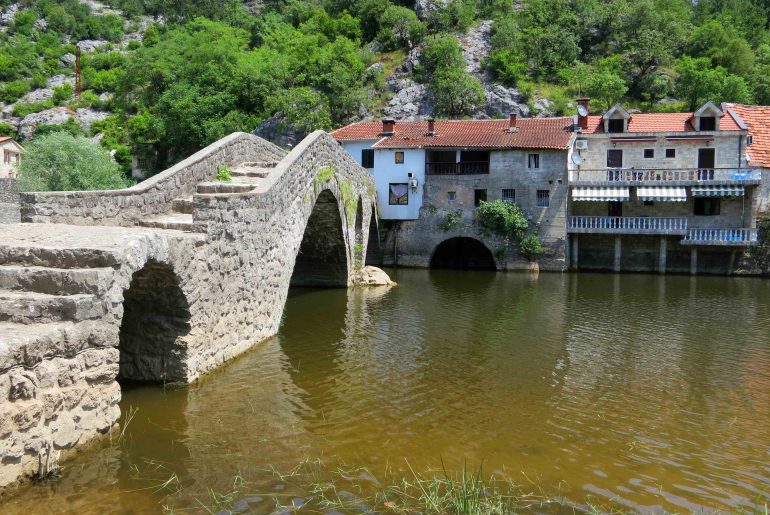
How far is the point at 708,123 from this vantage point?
3272cm

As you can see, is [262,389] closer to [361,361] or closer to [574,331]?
[361,361]

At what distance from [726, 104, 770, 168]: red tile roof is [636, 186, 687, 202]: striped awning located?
416 cm

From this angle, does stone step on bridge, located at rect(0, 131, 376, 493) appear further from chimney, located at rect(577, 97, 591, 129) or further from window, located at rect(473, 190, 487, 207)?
chimney, located at rect(577, 97, 591, 129)

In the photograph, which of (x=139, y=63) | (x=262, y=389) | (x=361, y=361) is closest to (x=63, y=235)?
(x=262, y=389)

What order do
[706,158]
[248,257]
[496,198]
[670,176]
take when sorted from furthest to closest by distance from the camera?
[496,198]
[706,158]
[670,176]
[248,257]

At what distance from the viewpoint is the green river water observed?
6676 millimetres

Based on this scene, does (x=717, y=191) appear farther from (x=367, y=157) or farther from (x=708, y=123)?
(x=367, y=157)

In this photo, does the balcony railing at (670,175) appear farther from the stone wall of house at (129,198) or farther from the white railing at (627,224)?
the stone wall of house at (129,198)

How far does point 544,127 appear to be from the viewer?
113 feet

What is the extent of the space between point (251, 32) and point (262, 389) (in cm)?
6742

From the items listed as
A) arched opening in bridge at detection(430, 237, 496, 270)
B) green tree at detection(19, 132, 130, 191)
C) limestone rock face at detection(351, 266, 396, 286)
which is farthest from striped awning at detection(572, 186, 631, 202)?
green tree at detection(19, 132, 130, 191)

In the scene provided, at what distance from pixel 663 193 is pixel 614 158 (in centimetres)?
364

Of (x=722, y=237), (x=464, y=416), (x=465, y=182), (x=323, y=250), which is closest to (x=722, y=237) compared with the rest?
(x=722, y=237)

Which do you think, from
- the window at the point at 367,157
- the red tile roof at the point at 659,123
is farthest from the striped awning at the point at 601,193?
the window at the point at 367,157
